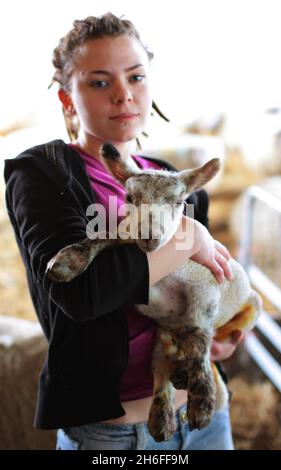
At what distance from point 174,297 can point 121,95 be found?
331 mm

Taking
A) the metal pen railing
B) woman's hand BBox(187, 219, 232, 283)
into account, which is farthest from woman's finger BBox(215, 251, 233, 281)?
the metal pen railing

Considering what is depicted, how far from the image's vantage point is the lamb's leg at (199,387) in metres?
0.77

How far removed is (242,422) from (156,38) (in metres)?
1.40

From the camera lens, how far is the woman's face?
848 mm

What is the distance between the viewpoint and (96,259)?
744 mm

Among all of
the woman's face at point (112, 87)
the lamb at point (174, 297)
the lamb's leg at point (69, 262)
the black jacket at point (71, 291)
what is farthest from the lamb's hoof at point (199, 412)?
the woman's face at point (112, 87)

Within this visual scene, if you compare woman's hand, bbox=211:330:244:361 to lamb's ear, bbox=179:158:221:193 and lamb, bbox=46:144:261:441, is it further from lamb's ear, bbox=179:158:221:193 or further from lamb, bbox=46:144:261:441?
lamb's ear, bbox=179:158:221:193

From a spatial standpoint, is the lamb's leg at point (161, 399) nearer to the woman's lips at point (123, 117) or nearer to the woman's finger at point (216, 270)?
the woman's finger at point (216, 270)

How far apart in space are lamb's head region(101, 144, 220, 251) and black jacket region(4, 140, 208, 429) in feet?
0.11

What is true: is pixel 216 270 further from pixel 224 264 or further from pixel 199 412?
pixel 199 412

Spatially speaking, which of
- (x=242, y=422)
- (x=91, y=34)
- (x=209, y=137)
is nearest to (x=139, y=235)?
(x=91, y=34)
